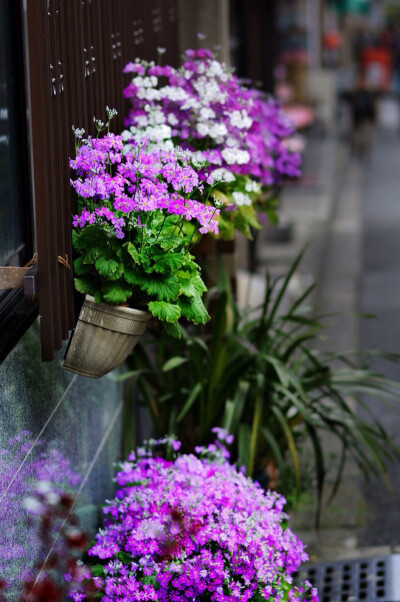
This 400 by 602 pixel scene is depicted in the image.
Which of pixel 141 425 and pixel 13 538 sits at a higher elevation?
pixel 13 538

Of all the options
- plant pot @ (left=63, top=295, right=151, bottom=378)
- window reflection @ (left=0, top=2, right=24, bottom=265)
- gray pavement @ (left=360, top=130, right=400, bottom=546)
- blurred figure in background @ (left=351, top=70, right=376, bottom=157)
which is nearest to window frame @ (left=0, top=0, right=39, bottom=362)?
window reflection @ (left=0, top=2, right=24, bottom=265)

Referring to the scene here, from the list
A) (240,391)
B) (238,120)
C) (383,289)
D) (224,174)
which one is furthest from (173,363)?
(383,289)

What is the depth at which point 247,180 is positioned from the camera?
3.89 metres

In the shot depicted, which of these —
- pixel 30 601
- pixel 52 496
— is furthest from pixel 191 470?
pixel 30 601

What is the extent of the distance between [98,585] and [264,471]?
1672 millimetres

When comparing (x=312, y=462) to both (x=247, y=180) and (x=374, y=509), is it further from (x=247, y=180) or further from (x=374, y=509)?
(x=247, y=180)

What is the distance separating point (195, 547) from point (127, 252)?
0.98 metres

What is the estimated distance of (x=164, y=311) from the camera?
285 centimetres

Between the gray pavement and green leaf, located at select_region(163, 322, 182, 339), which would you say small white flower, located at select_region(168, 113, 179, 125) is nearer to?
green leaf, located at select_region(163, 322, 182, 339)

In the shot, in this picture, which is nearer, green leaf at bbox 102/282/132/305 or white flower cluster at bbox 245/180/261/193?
green leaf at bbox 102/282/132/305

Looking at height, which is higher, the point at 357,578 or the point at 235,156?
the point at 235,156

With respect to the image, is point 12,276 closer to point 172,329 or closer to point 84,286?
point 84,286

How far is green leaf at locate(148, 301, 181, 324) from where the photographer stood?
2.84 m

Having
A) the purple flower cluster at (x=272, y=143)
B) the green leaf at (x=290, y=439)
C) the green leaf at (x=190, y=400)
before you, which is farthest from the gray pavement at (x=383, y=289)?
the purple flower cluster at (x=272, y=143)
